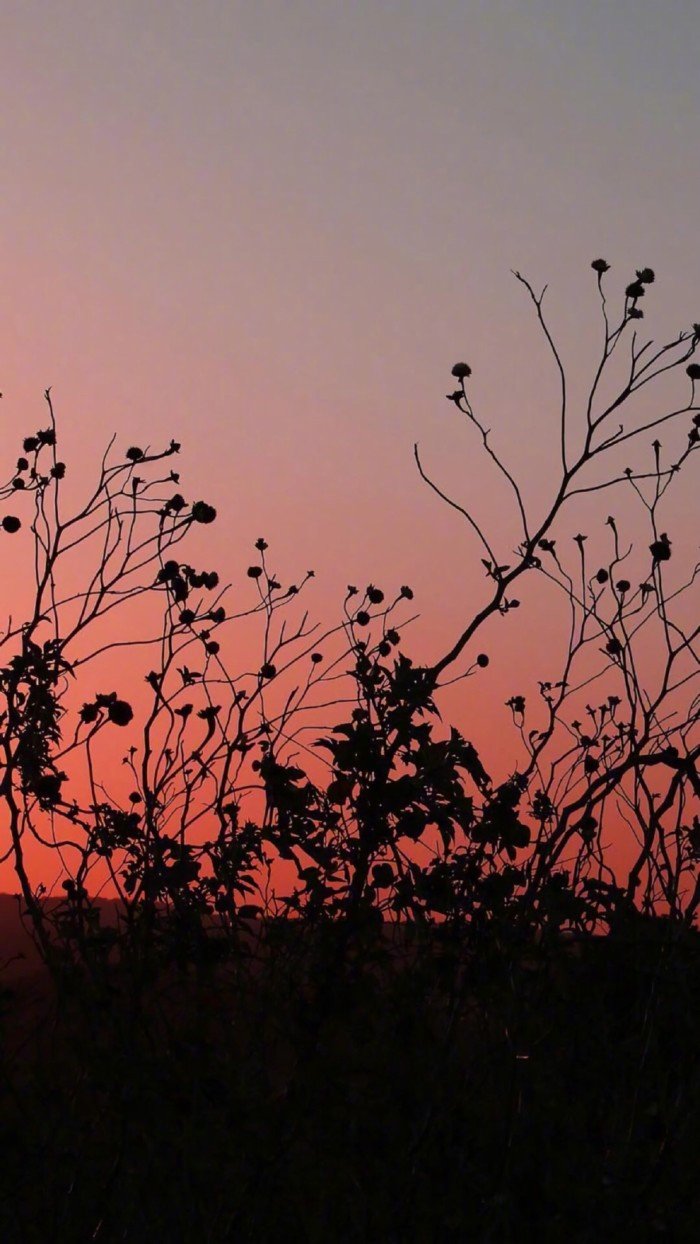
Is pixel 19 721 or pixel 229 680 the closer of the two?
pixel 19 721

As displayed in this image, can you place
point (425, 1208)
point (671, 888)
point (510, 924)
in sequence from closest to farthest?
point (671, 888) → point (425, 1208) → point (510, 924)

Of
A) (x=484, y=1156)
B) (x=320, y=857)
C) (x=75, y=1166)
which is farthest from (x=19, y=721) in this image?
(x=484, y=1156)

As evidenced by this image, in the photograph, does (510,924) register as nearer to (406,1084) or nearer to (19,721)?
(406,1084)

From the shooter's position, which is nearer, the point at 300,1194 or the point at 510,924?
the point at 300,1194

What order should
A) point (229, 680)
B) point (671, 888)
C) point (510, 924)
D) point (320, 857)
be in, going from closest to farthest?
1. point (671, 888)
2. point (510, 924)
3. point (320, 857)
4. point (229, 680)

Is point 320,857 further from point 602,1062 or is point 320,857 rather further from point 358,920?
point 602,1062

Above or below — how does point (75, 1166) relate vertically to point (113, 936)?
below

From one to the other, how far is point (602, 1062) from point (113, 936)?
236cm

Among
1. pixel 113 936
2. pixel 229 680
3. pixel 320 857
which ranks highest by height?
pixel 229 680

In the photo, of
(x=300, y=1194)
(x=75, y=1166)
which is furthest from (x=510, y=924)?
(x=75, y=1166)

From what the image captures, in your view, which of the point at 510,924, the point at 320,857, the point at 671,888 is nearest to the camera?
the point at 671,888

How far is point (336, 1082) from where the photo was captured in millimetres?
5484

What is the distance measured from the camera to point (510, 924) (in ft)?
20.4

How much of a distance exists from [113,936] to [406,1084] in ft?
5.74
